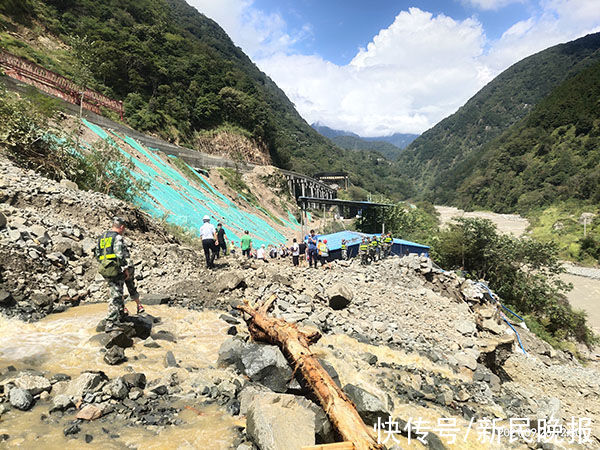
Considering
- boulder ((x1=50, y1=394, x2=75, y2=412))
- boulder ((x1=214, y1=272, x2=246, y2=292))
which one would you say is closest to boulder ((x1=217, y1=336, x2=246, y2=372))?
boulder ((x1=50, y1=394, x2=75, y2=412))

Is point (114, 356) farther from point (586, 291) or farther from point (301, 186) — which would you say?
point (301, 186)

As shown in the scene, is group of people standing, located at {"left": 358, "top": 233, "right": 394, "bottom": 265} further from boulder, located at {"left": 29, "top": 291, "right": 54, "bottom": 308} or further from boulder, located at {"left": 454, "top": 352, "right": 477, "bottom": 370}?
boulder, located at {"left": 29, "top": 291, "right": 54, "bottom": 308}

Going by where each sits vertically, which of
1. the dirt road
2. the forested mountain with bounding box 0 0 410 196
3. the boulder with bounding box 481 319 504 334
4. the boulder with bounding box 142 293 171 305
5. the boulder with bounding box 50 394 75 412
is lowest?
the dirt road

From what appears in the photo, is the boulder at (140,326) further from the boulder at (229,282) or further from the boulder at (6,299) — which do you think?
the boulder at (229,282)

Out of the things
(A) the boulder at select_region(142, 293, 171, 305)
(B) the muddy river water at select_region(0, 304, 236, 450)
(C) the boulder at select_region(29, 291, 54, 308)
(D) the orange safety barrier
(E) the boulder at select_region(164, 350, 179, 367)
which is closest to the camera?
(B) the muddy river water at select_region(0, 304, 236, 450)

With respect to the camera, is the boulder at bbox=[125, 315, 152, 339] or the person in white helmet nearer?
the boulder at bbox=[125, 315, 152, 339]

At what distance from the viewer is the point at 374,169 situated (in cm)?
16100

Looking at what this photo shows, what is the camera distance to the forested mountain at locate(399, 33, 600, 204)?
141m

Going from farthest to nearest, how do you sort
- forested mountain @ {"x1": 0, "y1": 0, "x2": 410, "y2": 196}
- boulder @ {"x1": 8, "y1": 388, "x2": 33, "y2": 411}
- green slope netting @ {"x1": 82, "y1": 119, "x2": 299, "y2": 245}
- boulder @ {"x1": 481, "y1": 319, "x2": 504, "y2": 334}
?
1. forested mountain @ {"x1": 0, "y1": 0, "x2": 410, "y2": 196}
2. green slope netting @ {"x1": 82, "y1": 119, "x2": 299, "y2": 245}
3. boulder @ {"x1": 481, "y1": 319, "x2": 504, "y2": 334}
4. boulder @ {"x1": 8, "y1": 388, "x2": 33, "y2": 411}

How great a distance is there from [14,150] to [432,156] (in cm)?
21563

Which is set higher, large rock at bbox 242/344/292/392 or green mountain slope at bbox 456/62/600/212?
→ green mountain slope at bbox 456/62/600/212

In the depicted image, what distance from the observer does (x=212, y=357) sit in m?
5.29

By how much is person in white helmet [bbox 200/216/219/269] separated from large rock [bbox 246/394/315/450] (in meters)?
7.12

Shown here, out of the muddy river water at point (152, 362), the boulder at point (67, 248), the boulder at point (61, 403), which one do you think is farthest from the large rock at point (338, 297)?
the boulder at point (67, 248)
